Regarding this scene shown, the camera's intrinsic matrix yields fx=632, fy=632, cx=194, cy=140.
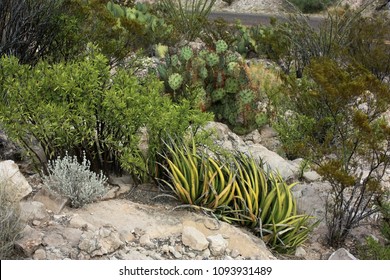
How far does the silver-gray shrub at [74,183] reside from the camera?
5.19 metres

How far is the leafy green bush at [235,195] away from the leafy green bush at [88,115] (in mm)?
262

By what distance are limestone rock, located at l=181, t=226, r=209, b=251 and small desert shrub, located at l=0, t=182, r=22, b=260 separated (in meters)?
1.26

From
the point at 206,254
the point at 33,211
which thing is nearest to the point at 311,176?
the point at 206,254

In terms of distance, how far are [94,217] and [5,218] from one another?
0.84 metres

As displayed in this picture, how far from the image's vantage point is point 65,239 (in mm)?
4699

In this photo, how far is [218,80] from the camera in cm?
919

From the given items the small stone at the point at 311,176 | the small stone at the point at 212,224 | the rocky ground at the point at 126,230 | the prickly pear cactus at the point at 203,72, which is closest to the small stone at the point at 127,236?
the rocky ground at the point at 126,230

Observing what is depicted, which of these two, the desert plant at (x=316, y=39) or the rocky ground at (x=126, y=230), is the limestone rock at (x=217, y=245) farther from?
the desert plant at (x=316, y=39)

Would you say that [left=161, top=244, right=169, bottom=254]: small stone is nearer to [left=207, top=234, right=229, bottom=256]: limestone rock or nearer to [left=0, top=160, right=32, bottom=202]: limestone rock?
[left=207, top=234, right=229, bottom=256]: limestone rock

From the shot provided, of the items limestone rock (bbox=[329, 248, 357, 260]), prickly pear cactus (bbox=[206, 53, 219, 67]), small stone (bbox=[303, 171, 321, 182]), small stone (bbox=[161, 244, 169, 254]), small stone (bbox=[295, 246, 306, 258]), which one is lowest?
small stone (bbox=[295, 246, 306, 258])

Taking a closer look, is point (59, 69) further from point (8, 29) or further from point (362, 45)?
point (362, 45)

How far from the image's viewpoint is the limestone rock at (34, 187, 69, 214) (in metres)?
5.12

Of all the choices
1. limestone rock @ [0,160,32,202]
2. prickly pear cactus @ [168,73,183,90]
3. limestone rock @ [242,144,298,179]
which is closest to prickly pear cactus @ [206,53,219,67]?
prickly pear cactus @ [168,73,183,90]

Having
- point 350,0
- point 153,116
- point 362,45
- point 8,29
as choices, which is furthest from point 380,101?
point 350,0
